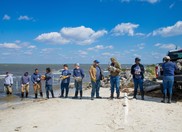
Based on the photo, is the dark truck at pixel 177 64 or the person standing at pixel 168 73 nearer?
the person standing at pixel 168 73

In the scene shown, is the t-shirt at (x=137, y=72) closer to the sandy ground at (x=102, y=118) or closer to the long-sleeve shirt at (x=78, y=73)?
A: the sandy ground at (x=102, y=118)

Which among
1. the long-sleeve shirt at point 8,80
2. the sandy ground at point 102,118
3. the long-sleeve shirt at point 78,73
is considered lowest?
the sandy ground at point 102,118

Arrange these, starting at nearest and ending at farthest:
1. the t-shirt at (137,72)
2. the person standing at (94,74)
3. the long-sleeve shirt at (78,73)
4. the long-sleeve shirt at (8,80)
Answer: the t-shirt at (137,72) → the person standing at (94,74) → the long-sleeve shirt at (78,73) → the long-sleeve shirt at (8,80)

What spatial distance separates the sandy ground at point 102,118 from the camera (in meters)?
8.11

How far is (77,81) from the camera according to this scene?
14398 millimetres

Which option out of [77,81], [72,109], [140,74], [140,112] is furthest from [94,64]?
[140,112]

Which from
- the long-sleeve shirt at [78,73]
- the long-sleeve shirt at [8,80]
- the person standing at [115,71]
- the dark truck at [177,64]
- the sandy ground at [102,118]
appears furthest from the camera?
the long-sleeve shirt at [8,80]

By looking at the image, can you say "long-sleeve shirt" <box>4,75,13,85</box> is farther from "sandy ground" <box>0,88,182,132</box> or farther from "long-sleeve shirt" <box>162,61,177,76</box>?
"long-sleeve shirt" <box>162,61,177,76</box>

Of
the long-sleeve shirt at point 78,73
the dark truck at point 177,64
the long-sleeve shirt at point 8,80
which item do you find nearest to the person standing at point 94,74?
the long-sleeve shirt at point 78,73

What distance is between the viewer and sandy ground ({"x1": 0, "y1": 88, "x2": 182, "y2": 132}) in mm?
8109

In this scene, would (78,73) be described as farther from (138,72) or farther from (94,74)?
(138,72)

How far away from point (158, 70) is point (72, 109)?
4.35 meters

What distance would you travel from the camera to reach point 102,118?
931 cm

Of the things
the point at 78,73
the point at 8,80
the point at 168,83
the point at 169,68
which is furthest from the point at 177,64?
the point at 8,80
